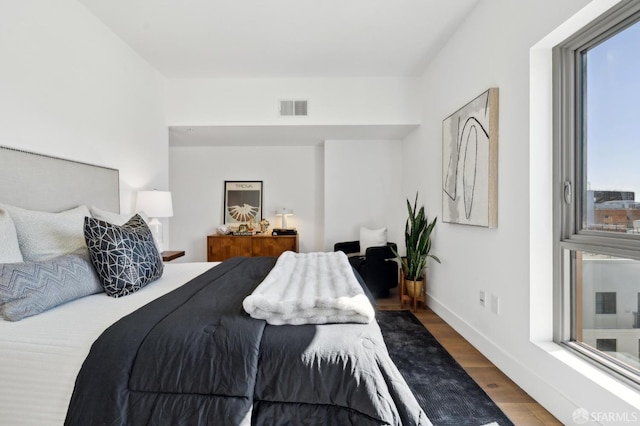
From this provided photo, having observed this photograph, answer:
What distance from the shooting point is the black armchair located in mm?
3496

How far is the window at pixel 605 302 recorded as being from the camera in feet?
4.77

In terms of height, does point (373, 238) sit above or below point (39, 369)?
above

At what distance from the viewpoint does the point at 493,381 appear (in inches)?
73.8

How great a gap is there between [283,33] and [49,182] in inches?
86.9

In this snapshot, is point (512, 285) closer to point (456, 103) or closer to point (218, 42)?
point (456, 103)

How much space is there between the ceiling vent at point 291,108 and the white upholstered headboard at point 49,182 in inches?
77.9

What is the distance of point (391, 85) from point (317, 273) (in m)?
2.89

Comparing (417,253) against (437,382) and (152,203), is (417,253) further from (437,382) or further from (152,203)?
(152,203)

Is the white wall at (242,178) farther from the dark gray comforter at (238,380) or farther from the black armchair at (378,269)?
the dark gray comforter at (238,380)

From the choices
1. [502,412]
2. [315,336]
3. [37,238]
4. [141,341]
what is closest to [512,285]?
[502,412]

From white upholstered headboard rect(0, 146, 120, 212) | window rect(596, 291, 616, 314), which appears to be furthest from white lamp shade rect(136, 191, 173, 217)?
window rect(596, 291, 616, 314)

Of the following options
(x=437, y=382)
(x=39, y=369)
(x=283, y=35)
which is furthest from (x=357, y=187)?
(x=39, y=369)

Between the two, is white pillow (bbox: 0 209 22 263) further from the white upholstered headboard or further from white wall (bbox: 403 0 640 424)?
white wall (bbox: 403 0 640 424)

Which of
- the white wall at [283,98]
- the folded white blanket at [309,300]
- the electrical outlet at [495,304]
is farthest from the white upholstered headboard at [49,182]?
the electrical outlet at [495,304]
